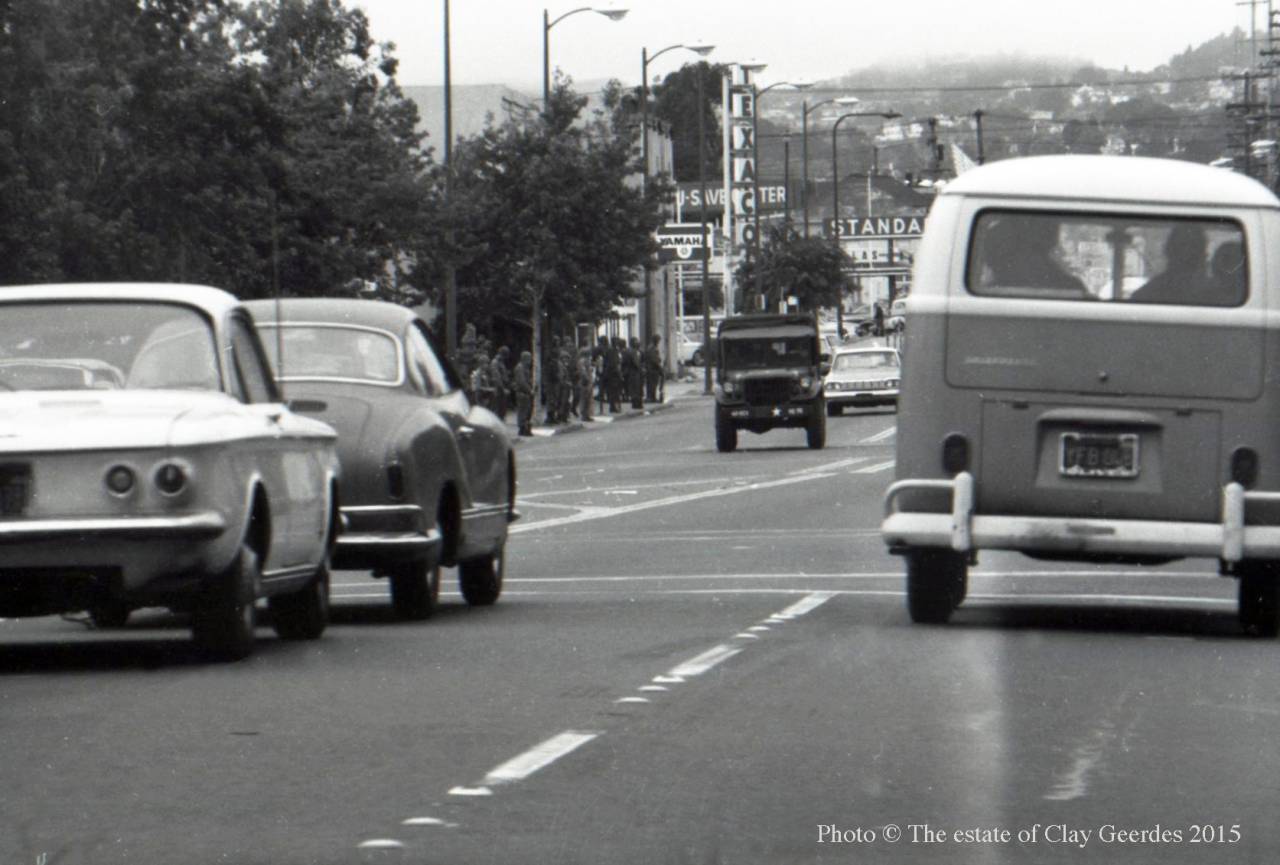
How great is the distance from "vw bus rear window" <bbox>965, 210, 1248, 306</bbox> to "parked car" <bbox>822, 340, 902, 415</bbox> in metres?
47.7

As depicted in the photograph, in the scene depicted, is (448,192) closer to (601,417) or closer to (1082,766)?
(601,417)

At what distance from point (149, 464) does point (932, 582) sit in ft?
14.9

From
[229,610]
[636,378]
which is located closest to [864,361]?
[636,378]

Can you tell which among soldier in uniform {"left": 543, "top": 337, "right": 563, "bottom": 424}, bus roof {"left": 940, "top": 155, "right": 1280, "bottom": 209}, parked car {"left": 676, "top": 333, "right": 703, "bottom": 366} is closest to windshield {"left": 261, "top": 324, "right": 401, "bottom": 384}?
bus roof {"left": 940, "top": 155, "right": 1280, "bottom": 209}

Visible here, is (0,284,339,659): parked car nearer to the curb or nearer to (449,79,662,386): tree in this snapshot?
the curb

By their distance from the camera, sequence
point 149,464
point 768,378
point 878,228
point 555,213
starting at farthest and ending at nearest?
point 878,228 < point 555,213 < point 768,378 < point 149,464

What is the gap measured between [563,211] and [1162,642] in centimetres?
5153

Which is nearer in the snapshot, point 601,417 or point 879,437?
point 879,437

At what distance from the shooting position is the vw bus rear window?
544 inches

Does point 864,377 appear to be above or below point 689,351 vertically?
above

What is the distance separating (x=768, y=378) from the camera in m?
46.6

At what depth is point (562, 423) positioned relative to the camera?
60094mm

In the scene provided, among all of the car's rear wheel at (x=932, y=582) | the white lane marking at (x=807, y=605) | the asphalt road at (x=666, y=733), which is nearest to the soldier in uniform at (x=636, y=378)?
the asphalt road at (x=666, y=733)

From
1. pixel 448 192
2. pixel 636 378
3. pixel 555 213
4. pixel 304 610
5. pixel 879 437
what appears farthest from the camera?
pixel 636 378
